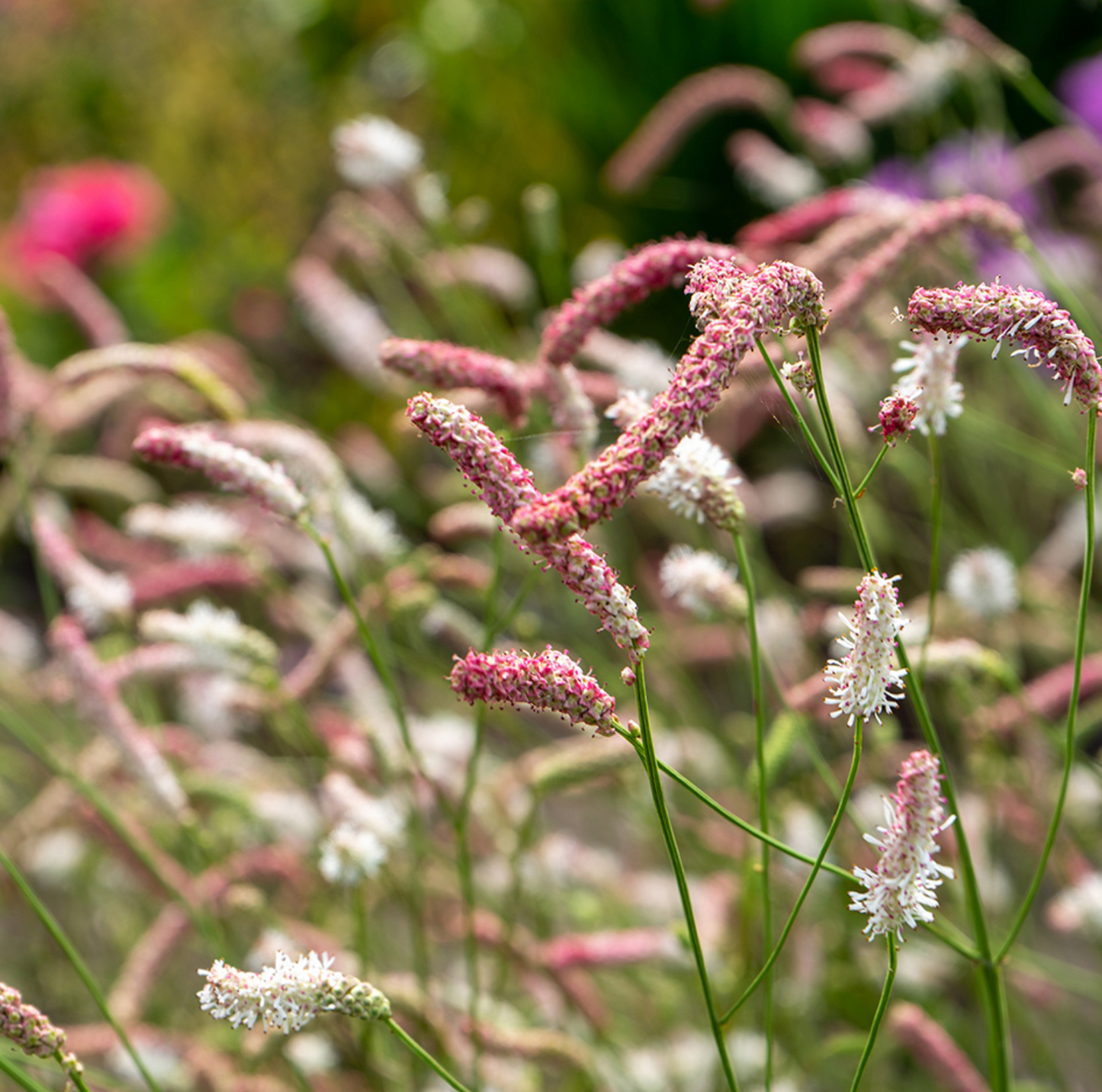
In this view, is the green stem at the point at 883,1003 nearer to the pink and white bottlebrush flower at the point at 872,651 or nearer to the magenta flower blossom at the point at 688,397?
the pink and white bottlebrush flower at the point at 872,651

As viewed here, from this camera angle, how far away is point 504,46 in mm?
3465

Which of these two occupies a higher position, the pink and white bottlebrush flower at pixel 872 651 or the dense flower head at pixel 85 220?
the pink and white bottlebrush flower at pixel 872 651

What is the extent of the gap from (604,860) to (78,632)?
0.88m

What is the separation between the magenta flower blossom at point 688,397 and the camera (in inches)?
15.9

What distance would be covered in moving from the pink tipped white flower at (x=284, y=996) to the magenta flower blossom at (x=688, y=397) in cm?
22

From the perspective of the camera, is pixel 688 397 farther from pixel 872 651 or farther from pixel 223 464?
pixel 223 464

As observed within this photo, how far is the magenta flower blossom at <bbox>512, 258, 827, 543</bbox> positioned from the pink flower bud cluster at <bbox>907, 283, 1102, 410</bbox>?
4 centimetres

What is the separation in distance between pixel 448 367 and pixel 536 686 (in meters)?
0.28

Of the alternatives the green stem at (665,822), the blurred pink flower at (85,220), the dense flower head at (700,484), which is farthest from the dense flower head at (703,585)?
the blurred pink flower at (85,220)

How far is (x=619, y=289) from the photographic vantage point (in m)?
0.63

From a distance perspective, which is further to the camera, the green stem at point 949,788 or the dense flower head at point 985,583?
the dense flower head at point 985,583

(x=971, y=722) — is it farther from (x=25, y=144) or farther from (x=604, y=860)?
(x=25, y=144)

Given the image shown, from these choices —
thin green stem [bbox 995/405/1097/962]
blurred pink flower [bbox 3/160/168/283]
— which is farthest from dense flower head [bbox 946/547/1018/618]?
blurred pink flower [bbox 3/160/168/283]

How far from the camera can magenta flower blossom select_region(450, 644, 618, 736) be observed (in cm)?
45
